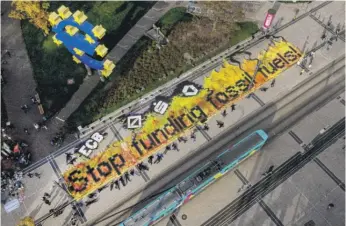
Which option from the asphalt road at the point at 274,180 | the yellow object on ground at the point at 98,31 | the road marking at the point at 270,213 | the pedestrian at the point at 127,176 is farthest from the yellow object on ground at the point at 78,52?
the road marking at the point at 270,213

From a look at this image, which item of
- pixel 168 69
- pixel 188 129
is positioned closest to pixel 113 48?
pixel 168 69

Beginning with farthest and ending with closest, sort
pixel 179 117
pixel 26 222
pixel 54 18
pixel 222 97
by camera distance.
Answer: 1. pixel 222 97
2. pixel 179 117
3. pixel 54 18
4. pixel 26 222

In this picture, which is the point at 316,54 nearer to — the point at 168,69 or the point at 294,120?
the point at 294,120

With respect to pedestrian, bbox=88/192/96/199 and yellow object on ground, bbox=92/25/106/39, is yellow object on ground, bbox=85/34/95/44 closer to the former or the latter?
yellow object on ground, bbox=92/25/106/39

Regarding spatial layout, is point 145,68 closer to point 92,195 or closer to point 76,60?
point 76,60

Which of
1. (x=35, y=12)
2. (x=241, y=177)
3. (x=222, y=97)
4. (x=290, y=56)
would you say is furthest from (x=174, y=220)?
(x=35, y=12)

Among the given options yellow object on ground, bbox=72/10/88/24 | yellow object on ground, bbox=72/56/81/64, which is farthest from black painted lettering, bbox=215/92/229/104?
yellow object on ground, bbox=72/10/88/24
